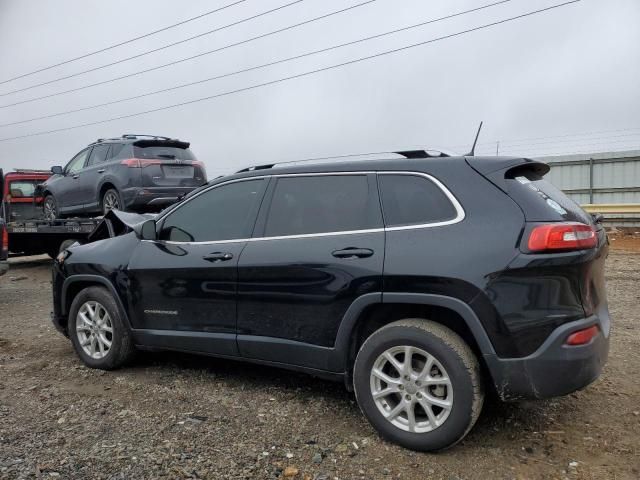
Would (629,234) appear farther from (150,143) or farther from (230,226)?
(230,226)

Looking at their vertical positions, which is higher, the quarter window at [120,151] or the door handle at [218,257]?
the quarter window at [120,151]

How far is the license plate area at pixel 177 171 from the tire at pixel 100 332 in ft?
14.9

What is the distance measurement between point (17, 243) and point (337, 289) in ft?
35.0

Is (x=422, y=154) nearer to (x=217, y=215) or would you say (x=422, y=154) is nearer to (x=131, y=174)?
(x=217, y=215)

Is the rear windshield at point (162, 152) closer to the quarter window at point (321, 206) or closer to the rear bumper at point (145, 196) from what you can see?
the rear bumper at point (145, 196)

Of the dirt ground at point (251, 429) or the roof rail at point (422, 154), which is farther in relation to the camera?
the roof rail at point (422, 154)

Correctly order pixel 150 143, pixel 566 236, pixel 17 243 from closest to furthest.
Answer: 1. pixel 566 236
2. pixel 150 143
3. pixel 17 243

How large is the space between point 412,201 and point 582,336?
1.20 m

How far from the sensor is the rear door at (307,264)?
11.1ft

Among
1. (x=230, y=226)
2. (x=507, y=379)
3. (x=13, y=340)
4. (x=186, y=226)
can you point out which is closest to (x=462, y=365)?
(x=507, y=379)

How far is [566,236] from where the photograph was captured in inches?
116

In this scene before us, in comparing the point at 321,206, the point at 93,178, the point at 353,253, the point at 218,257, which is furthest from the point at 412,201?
the point at 93,178

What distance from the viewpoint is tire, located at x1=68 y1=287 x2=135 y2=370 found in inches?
181

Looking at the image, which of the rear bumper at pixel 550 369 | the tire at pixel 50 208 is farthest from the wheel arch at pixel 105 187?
the rear bumper at pixel 550 369
